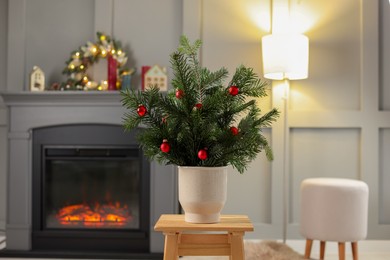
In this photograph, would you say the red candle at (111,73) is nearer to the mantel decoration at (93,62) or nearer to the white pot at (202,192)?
the mantel decoration at (93,62)

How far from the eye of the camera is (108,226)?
12.0 feet

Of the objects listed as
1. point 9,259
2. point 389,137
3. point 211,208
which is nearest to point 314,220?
point 389,137

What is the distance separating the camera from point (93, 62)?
3.79 m

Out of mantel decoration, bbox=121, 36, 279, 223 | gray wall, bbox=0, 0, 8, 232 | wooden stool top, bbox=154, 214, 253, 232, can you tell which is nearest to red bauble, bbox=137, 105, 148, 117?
mantel decoration, bbox=121, 36, 279, 223

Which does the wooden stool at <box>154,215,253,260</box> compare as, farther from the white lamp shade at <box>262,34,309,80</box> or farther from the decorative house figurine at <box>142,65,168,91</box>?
the decorative house figurine at <box>142,65,168,91</box>

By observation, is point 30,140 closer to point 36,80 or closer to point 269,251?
point 36,80

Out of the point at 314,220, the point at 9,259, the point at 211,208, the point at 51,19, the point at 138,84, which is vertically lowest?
the point at 9,259

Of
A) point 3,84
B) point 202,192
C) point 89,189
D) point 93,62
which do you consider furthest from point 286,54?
point 3,84

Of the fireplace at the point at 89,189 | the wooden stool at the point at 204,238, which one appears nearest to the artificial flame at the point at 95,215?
the fireplace at the point at 89,189

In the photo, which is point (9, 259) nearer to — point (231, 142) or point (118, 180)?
→ point (118, 180)

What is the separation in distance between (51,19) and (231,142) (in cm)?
267

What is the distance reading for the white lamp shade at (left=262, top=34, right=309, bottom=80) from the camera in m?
3.36

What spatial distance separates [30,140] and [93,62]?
0.72 meters

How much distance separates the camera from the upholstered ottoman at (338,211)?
315cm
